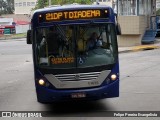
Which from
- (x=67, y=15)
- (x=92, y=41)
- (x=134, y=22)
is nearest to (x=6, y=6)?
(x=134, y=22)

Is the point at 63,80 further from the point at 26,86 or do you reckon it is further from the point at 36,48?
the point at 26,86

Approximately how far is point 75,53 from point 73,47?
152 millimetres

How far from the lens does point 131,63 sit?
778 inches

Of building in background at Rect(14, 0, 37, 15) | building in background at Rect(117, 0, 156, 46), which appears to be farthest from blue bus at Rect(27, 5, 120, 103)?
building in background at Rect(14, 0, 37, 15)

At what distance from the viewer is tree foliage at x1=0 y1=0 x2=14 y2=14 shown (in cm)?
12453

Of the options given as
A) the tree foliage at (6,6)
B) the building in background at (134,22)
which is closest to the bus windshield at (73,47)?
the building in background at (134,22)

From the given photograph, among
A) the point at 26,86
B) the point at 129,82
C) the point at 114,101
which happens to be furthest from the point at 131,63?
the point at 114,101

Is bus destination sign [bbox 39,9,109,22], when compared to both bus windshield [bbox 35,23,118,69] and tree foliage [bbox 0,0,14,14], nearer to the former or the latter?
bus windshield [bbox 35,23,118,69]

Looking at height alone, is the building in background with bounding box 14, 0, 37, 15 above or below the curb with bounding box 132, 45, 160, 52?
above

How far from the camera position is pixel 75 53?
9289mm

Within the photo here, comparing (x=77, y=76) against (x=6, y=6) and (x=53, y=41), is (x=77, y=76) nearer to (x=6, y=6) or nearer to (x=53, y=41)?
(x=53, y=41)

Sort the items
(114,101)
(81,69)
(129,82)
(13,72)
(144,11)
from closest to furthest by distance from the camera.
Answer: (81,69) → (114,101) → (129,82) → (13,72) → (144,11)

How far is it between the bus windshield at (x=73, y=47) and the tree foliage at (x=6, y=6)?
384 ft

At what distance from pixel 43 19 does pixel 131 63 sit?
433 inches
